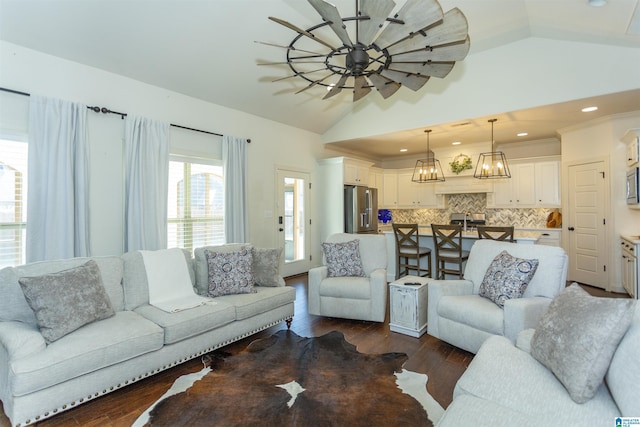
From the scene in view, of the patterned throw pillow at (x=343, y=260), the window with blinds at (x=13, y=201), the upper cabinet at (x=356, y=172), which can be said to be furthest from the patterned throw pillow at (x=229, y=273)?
the upper cabinet at (x=356, y=172)

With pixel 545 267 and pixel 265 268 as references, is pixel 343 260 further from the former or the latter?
pixel 545 267

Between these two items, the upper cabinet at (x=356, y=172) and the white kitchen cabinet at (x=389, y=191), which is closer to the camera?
the upper cabinet at (x=356, y=172)

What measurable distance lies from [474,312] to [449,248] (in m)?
2.13

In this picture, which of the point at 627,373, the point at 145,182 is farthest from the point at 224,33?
the point at 627,373

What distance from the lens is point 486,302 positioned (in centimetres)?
290

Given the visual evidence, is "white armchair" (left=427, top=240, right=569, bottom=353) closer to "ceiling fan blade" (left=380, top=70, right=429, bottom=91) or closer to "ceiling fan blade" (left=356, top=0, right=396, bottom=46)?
"ceiling fan blade" (left=380, top=70, right=429, bottom=91)

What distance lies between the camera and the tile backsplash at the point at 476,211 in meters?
6.69

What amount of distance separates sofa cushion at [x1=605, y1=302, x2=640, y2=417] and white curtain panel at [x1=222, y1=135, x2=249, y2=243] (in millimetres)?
4449

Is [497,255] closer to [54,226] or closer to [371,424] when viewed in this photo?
[371,424]

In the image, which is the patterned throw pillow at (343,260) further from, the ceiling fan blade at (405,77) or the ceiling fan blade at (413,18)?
→ the ceiling fan blade at (413,18)

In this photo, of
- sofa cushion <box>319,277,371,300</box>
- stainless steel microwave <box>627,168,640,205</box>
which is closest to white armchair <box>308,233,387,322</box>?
sofa cushion <box>319,277,371,300</box>

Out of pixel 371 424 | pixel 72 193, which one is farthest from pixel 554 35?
pixel 72 193

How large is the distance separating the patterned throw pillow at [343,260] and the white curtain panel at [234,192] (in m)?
1.66

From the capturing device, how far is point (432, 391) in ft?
7.62
